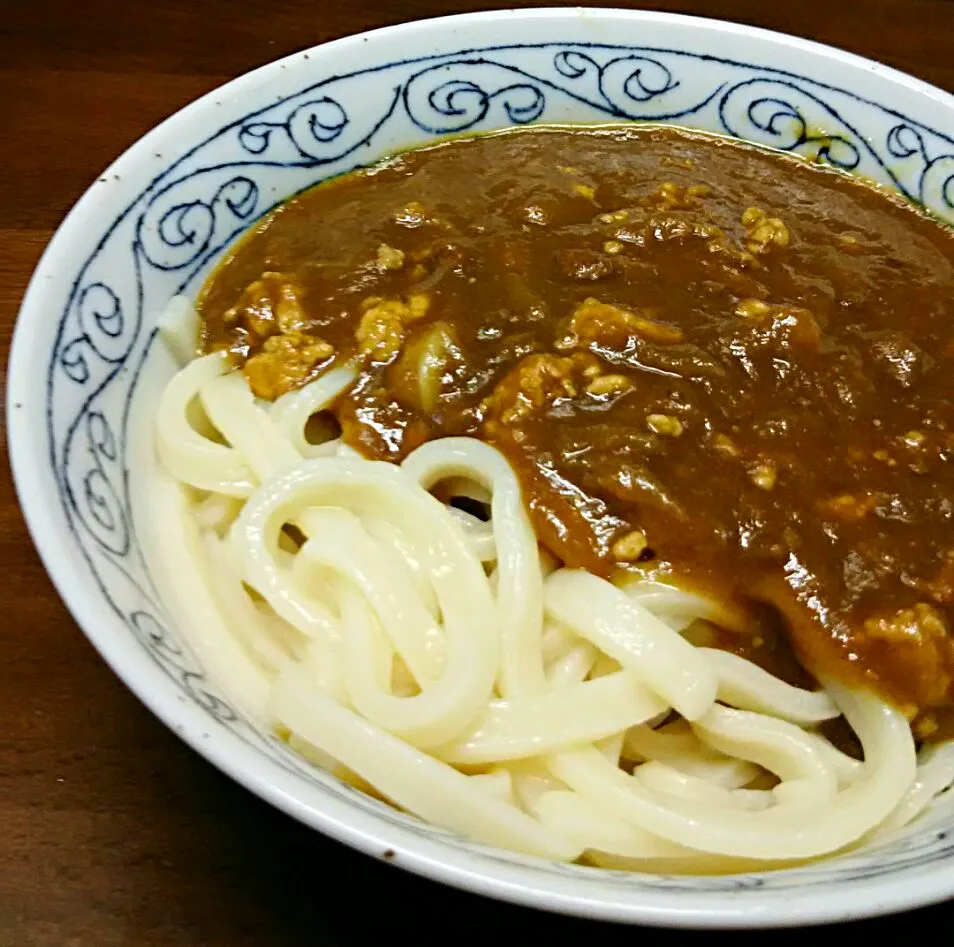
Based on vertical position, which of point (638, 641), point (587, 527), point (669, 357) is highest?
point (669, 357)

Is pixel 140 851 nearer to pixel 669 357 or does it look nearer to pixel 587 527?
pixel 587 527

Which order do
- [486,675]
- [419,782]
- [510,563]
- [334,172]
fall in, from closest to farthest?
[419,782] < [486,675] < [510,563] < [334,172]

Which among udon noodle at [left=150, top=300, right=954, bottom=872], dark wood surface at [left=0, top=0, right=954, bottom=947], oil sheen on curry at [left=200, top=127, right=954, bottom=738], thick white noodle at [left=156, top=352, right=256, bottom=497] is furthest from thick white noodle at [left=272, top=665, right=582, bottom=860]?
thick white noodle at [left=156, top=352, right=256, bottom=497]

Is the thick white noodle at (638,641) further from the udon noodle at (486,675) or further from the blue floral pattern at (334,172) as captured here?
the blue floral pattern at (334,172)

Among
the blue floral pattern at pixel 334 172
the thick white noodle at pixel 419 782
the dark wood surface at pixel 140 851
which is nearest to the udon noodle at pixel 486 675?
the thick white noodle at pixel 419 782

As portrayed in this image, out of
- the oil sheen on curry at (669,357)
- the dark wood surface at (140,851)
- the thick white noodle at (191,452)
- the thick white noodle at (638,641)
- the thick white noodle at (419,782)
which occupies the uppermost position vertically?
the oil sheen on curry at (669,357)

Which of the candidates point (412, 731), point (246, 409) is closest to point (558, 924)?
point (412, 731)

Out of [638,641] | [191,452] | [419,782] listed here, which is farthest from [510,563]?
[191,452]

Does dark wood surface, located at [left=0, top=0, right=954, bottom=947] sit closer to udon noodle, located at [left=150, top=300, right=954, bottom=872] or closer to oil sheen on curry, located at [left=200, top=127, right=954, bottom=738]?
udon noodle, located at [left=150, top=300, right=954, bottom=872]
